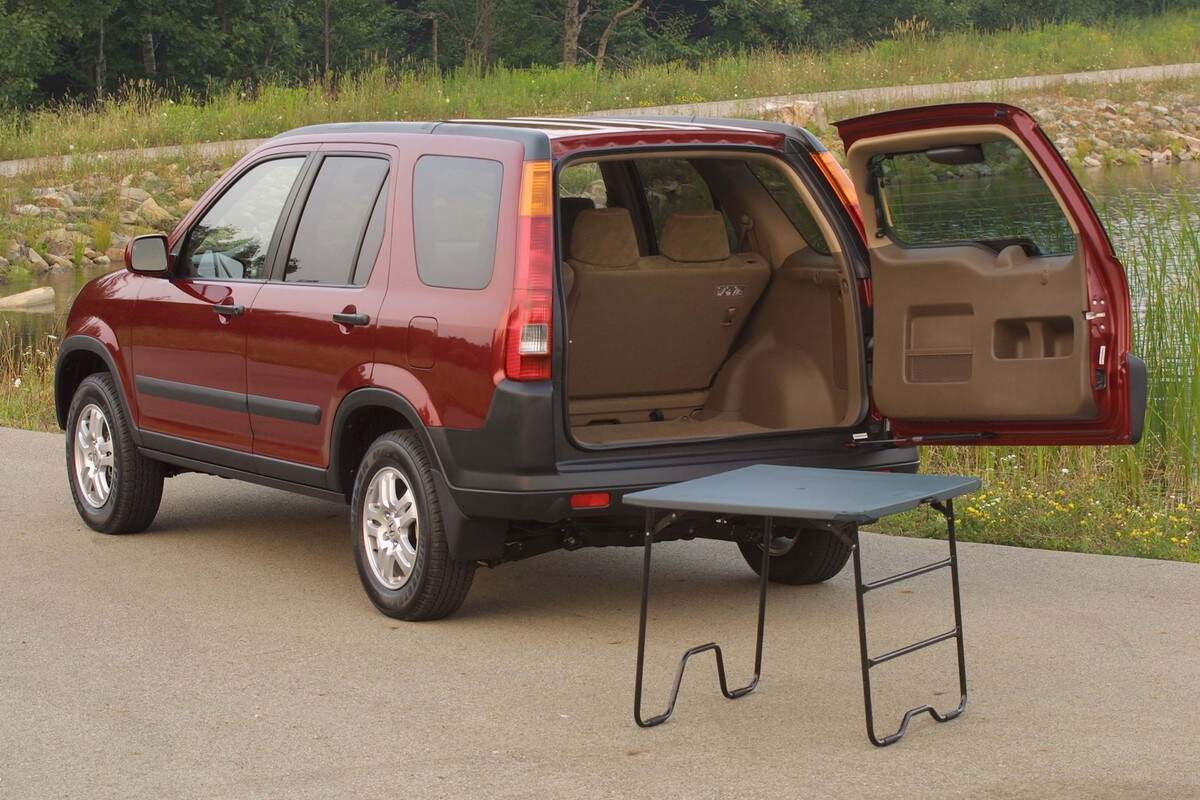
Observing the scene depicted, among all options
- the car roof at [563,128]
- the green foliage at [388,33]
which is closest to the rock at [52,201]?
the green foliage at [388,33]

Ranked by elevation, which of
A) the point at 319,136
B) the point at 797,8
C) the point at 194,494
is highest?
the point at 797,8

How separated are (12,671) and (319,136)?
2.59 metres

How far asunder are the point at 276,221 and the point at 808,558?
8.79 feet

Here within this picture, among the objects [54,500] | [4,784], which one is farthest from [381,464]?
[54,500]

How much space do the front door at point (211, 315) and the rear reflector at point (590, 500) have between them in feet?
6.58

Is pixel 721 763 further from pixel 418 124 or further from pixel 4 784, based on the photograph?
pixel 418 124

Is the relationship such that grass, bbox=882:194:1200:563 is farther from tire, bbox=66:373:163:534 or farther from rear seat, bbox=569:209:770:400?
tire, bbox=66:373:163:534

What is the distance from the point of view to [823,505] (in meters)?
5.49

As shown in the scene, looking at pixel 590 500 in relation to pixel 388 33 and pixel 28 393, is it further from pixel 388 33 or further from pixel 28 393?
pixel 388 33

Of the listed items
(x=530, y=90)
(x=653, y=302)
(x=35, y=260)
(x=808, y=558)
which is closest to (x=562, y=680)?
(x=808, y=558)

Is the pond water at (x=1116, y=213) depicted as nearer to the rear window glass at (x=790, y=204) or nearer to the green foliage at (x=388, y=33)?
the rear window glass at (x=790, y=204)

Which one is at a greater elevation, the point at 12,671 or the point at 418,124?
the point at 418,124

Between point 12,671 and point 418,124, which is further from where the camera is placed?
point 418,124

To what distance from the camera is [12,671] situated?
22.3 feet
